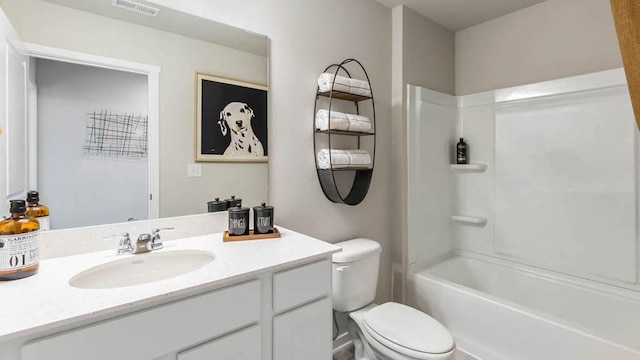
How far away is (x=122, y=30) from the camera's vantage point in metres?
1.22

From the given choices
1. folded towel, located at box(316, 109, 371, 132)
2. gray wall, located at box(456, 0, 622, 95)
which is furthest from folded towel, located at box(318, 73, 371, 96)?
gray wall, located at box(456, 0, 622, 95)

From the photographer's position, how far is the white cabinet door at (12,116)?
38.1 inches

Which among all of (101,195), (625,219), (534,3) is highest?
(534,3)

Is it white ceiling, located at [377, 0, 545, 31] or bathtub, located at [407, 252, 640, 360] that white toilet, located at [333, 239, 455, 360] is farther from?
white ceiling, located at [377, 0, 545, 31]

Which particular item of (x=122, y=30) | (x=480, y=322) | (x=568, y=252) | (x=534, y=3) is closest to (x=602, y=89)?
(x=534, y=3)

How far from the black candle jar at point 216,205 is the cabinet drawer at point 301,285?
1.91 ft

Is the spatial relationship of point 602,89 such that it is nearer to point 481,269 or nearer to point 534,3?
point 534,3

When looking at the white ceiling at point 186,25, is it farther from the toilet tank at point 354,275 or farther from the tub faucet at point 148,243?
the toilet tank at point 354,275

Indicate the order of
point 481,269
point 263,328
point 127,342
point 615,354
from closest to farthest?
point 127,342 → point 263,328 → point 615,354 → point 481,269

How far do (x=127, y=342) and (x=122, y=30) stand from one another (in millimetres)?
1152

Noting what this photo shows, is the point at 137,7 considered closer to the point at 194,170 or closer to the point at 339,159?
the point at 194,170

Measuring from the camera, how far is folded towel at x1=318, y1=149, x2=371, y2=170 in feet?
5.64

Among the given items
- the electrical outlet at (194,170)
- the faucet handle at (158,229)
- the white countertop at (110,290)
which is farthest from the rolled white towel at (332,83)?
the faucet handle at (158,229)

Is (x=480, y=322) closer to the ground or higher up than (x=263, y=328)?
closer to the ground
